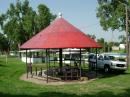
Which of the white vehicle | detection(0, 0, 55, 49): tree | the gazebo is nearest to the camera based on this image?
the gazebo

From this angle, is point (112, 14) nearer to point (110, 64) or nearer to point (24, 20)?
point (110, 64)

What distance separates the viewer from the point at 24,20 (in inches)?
3563

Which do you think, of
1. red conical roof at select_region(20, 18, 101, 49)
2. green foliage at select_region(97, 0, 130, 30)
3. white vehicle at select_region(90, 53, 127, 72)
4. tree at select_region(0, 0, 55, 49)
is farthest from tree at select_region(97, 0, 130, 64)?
tree at select_region(0, 0, 55, 49)

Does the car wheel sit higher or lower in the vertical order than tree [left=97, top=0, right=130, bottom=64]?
lower

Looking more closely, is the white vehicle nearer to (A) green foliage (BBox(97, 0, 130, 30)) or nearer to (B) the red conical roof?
(B) the red conical roof

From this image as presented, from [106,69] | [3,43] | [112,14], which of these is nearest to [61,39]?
[106,69]

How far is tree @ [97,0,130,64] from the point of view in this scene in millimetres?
50125

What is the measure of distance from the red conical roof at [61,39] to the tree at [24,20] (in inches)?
2378

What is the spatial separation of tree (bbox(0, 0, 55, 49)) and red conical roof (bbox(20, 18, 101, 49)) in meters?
60.4

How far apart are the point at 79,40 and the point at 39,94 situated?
9.60 meters

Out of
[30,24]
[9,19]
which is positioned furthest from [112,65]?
[9,19]

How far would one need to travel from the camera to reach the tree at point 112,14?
50.1 metres

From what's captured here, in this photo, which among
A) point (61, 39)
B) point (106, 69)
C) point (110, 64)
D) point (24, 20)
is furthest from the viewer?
point (24, 20)

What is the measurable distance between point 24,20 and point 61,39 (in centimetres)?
6529
